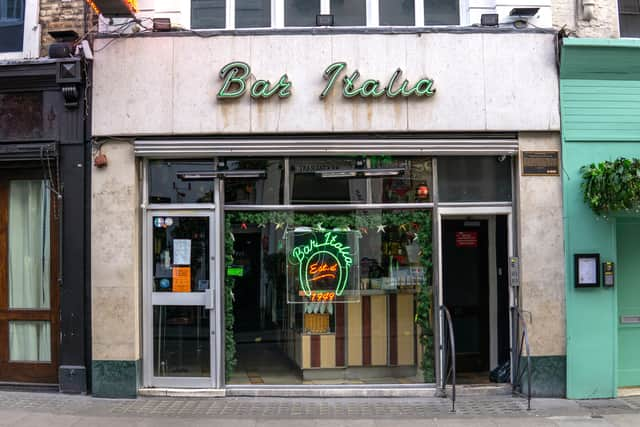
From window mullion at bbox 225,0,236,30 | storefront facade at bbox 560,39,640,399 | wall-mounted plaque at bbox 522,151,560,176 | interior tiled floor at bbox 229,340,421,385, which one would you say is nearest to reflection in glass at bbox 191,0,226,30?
window mullion at bbox 225,0,236,30

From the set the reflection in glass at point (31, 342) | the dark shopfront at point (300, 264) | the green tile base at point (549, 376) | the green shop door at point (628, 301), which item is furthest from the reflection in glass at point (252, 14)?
the green tile base at point (549, 376)

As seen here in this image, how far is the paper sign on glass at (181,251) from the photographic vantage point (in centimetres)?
851

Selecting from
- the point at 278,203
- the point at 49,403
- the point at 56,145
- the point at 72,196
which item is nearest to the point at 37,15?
the point at 56,145

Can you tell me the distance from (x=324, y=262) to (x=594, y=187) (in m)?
3.49

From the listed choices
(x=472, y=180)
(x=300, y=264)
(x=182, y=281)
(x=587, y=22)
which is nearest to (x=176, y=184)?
(x=182, y=281)

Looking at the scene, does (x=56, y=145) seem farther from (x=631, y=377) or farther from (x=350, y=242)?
(x=631, y=377)

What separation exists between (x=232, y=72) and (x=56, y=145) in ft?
8.10

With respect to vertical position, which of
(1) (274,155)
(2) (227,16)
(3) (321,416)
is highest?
(2) (227,16)

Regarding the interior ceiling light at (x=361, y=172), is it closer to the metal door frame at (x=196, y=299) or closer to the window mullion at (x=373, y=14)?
the metal door frame at (x=196, y=299)

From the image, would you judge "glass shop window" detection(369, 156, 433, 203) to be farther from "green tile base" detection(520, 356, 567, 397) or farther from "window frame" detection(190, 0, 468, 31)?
"green tile base" detection(520, 356, 567, 397)

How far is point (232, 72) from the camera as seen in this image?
8.23 metres

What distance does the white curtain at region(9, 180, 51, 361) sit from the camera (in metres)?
8.75

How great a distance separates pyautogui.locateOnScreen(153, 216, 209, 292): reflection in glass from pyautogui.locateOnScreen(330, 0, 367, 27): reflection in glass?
3203mm

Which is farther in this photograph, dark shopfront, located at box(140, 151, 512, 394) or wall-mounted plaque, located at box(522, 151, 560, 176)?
dark shopfront, located at box(140, 151, 512, 394)
